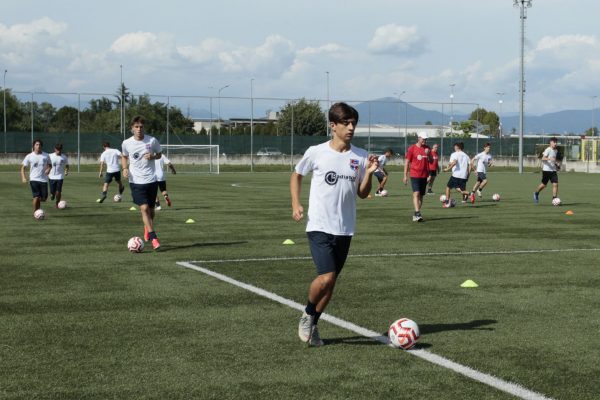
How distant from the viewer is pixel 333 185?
25.7 feet

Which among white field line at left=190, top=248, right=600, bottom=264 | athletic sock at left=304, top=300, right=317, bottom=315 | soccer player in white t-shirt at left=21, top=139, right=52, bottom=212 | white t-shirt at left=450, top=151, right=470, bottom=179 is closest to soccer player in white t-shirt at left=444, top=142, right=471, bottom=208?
white t-shirt at left=450, top=151, right=470, bottom=179

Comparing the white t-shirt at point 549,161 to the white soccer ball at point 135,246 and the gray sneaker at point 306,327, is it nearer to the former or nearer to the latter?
the white soccer ball at point 135,246

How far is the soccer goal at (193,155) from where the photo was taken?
68.9 metres

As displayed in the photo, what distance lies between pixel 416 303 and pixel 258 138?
212 ft

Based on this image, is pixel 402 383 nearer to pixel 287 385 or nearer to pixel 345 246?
pixel 287 385

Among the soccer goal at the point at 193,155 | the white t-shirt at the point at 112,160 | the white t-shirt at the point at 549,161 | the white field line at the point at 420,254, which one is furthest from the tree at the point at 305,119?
the white field line at the point at 420,254

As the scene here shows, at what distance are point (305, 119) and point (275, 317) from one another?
81.2m

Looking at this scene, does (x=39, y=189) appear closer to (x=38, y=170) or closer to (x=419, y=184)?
(x=38, y=170)

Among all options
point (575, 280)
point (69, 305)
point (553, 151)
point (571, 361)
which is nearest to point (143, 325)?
point (69, 305)

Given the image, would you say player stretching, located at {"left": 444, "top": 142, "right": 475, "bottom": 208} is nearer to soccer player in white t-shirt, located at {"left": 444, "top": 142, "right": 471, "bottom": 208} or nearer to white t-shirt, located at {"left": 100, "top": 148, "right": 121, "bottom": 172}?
soccer player in white t-shirt, located at {"left": 444, "top": 142, "right": 471, "bottom": 208}

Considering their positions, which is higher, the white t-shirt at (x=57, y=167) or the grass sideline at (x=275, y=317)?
the white t-shirt at (x=57, y=167)

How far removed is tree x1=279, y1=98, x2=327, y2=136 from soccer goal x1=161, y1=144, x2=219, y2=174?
1920cm

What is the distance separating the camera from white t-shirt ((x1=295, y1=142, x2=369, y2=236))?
25.6 ft

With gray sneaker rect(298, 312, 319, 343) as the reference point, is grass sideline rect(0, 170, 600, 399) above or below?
below
